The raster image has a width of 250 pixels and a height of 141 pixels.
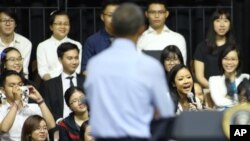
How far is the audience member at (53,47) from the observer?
10.7 metres

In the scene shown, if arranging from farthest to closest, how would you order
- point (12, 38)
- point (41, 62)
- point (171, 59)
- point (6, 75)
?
point (12, 38)
point (41, 62)
point (171, 59)
point (6, 75)

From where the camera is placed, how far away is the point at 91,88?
6.15 meters

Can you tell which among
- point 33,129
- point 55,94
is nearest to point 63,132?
point 33,129

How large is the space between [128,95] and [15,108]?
3567 mm

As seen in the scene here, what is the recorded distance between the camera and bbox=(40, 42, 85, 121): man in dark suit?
33.2 ft

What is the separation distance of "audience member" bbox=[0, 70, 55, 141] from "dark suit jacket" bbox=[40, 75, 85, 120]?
1.39 feet

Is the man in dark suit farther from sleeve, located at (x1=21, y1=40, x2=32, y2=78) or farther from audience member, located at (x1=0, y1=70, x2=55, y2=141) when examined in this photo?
sleeve, located at (x1=21, y1=40, x2=32, y2=78)

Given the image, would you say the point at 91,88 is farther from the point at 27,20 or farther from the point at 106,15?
the point at 27,20

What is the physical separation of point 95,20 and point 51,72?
61.1 inches

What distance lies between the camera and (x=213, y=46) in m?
10.6

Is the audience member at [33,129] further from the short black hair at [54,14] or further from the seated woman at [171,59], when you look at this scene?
the short black hair at [54,14]

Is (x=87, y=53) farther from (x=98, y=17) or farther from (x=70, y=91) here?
(x=98, y=17)

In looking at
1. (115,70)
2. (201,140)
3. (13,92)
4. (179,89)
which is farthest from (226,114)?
(13,92)

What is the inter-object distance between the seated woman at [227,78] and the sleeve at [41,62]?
193 cm
